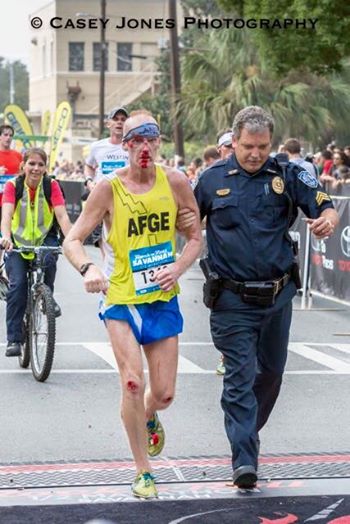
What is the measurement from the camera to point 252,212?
7.05 meters

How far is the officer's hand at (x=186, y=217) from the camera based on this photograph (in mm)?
7121

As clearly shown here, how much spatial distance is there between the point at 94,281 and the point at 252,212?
906mm

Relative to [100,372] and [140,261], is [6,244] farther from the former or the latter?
[140,261]

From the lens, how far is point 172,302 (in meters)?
7.12

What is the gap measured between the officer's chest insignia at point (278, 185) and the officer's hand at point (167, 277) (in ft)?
2.12

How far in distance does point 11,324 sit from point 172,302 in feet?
14.5

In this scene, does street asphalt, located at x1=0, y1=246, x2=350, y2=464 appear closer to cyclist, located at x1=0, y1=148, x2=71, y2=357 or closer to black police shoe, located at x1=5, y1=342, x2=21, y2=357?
black police shoe, located at x1=5, y1=342, x2=21, y2=357

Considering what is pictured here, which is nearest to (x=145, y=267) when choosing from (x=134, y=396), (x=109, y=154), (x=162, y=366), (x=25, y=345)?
(x=162, y=366)

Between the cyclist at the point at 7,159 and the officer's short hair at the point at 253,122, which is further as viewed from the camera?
the cyclist at the point at 7,159

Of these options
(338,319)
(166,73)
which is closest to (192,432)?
(338,319)

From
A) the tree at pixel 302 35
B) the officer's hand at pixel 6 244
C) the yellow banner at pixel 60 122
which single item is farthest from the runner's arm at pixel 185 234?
the yellow banner at pixel 60 122

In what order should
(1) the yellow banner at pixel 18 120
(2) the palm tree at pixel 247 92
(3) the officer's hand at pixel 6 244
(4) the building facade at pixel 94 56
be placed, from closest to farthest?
(3) the officer's hand at pixel 6 244 < (2) the palm tree at pixel 247 92 < (1) the yellow banner at pixel 18 120 < (4) the building facade at pixel 94 56

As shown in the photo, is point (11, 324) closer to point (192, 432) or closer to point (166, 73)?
point (192, 432)

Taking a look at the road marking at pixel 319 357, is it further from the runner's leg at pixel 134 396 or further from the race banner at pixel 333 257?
the runner's leg at pixel 134 396
